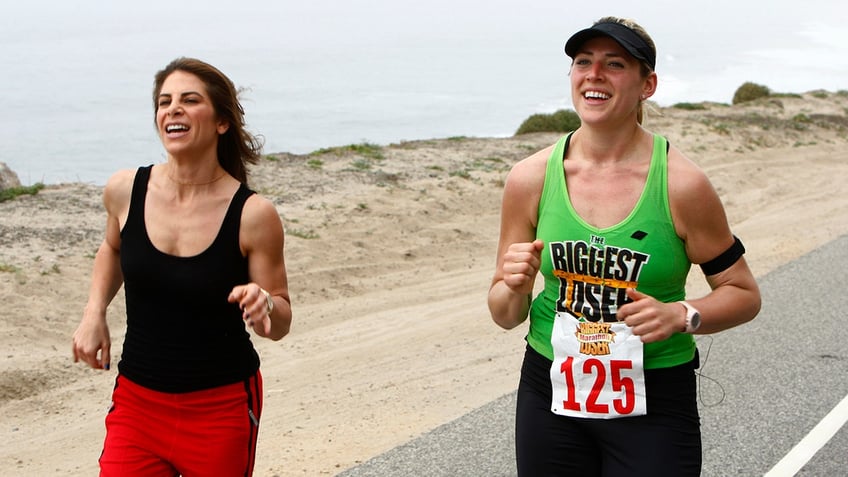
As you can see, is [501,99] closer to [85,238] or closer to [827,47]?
[85,238]

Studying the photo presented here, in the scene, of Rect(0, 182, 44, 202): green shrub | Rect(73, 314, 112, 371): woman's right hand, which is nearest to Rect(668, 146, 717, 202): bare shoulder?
Rect(73, 314, 112, 371): woman's right hand

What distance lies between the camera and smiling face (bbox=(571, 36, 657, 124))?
3338 millimetres

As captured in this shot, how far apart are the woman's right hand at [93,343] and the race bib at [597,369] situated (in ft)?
4.98

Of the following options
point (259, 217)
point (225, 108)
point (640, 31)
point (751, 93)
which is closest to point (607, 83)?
point (640, 31)

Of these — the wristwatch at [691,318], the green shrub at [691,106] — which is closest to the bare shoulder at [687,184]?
the wristwatch at [691,318]

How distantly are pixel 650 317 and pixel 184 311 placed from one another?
57.5 inches

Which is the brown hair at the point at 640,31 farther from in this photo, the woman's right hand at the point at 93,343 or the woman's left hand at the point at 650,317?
the woman's right hand at the point at 93,343

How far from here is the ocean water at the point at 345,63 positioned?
33125 millimetres

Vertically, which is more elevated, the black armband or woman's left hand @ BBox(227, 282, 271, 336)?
the black armband

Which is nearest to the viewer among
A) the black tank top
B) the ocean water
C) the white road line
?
the black tank top

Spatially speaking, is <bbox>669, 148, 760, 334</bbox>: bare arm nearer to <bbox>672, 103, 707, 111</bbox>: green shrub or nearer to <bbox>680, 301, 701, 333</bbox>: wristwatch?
<bbox>680, 301, 701, 333</bbox>: wristwatch

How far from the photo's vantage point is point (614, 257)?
324cm

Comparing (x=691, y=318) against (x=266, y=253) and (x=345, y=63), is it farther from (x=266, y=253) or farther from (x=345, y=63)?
(x=345, y=63)

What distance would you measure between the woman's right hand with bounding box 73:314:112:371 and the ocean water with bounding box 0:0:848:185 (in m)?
2.22
